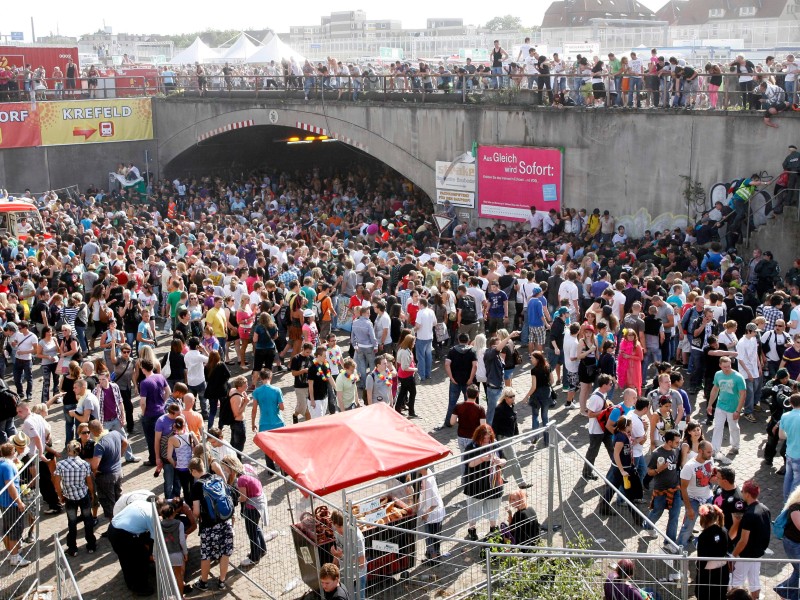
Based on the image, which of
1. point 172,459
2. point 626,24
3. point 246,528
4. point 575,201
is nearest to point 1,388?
point 172,459

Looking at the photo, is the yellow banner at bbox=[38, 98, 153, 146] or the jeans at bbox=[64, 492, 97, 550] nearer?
the jeans at bbox=[64, 492, 97, 550]

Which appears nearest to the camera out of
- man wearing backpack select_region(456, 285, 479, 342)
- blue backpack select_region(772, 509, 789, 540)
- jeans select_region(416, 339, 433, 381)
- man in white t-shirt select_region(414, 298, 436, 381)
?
blue backpack select_region(772, 509, 789, 540)

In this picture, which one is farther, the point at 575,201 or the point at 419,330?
the point at 575,201

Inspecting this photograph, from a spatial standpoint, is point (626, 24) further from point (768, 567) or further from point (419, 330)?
point (768, 567)

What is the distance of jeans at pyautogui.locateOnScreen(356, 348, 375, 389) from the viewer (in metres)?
14.1

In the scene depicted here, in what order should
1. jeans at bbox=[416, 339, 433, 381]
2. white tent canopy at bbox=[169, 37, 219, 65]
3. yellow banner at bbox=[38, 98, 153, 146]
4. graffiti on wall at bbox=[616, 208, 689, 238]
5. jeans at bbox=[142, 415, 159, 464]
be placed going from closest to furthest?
jeans at bbox=[142, 415, 159, 464] < jeans at bbox=[416, 339, 433, 381] < graffiti on wall at bbox=[616, 208, 689, 238] < yellow banner at bbox=[38, 98, 153, 146] < white tent canopy at bbox=[169, 37, 219, 65]

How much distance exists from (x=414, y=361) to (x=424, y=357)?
8.7 inches

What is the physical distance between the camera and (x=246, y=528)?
31.6ft

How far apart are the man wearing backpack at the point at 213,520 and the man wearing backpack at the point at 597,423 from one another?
4172 mm

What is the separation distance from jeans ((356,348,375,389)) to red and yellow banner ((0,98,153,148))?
2410cm

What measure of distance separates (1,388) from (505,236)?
13.7m

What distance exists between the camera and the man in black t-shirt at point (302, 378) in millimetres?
12594

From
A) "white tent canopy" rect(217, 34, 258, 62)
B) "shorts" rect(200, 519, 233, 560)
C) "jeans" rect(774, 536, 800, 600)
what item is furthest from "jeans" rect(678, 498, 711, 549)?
"white tent canopy" rect(217, 34, 258, 62)

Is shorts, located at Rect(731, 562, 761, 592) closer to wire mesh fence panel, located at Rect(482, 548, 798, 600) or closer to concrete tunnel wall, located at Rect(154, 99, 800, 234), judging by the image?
wire mesh fence panel, located at Rect(482, 548, 798, 600)
